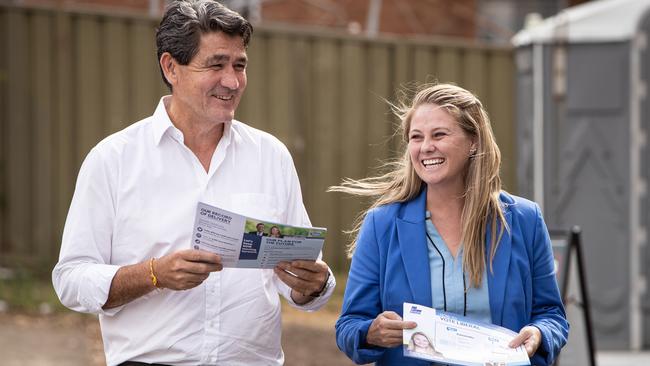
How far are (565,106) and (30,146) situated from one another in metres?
5.15

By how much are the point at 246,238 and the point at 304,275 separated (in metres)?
0.38

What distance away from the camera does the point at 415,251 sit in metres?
3.69

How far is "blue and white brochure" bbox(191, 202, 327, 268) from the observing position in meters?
3.32

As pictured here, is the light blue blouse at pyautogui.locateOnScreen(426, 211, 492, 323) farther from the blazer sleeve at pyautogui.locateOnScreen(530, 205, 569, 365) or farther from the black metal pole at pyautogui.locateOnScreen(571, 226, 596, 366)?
the black metal pole at pyautogui.locateOnScreen(571, 226, 596, 366)

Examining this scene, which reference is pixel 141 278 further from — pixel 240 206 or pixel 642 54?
pixel 642 54

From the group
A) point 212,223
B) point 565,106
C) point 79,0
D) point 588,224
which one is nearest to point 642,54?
point 565,106

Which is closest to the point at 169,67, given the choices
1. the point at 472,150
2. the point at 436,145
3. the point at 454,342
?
the point at 436,145

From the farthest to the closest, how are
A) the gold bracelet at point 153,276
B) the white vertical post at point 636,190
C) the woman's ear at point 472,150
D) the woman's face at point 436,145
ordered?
the white vertical post at point 636,190 → the woman's ear at point 472,150 → the woman's face at point 436,145 → the gold bracelet at point 153,276

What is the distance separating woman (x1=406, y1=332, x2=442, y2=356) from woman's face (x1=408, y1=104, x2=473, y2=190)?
55cm

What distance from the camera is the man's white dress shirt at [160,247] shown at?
3.60m

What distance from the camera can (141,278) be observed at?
3498mm

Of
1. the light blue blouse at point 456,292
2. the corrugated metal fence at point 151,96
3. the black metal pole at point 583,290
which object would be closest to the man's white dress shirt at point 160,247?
the light blue blouse at point 456,292

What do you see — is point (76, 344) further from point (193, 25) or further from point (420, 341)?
point (420, 341)

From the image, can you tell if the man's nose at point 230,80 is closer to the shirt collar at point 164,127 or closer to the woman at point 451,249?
the shirt collar at point 164,127
